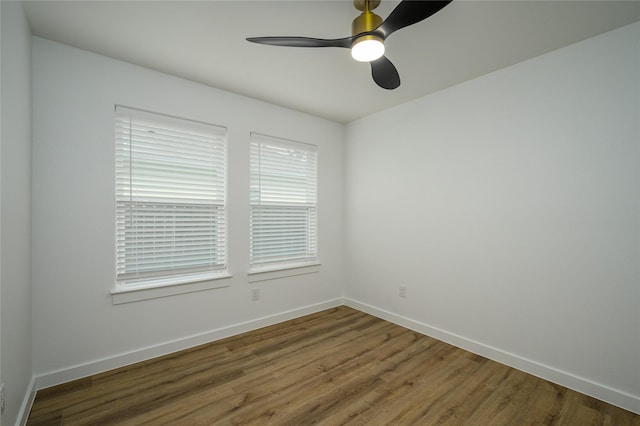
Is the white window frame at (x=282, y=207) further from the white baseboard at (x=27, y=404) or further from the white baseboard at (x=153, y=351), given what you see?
the white baseboard at (x=27, y=404)

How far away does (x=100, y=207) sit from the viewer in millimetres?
2381

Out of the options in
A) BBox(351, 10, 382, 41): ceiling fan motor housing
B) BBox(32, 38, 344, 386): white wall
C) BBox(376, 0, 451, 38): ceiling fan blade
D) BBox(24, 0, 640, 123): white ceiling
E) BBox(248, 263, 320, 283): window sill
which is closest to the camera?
BBox(376, 0, 451, 38): ceiling fan blade

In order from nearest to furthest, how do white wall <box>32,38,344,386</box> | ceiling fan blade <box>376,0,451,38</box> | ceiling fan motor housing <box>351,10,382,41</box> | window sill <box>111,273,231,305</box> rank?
ceiling fan blade <box>376,0,451,38</box> → ceiling fan motor housing <box>351,10,382,41</box> → white wall <box>32,38,344,386</box> → window sill <box>111,273,231,305</box>

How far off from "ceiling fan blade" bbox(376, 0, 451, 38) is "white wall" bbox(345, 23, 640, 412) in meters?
1.48

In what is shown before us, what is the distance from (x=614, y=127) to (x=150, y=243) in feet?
12.1

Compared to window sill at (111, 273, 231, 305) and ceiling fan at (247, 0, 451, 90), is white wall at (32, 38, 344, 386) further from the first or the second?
ceiling fan at (247, 0, 451, 90)

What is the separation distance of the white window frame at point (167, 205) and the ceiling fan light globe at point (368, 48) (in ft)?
5.81

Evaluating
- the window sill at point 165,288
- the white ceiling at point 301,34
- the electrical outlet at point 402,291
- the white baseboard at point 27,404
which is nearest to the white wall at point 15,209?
the white baseboard at point 27,404

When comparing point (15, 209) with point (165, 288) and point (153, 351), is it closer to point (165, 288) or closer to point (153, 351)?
point (165, 288)

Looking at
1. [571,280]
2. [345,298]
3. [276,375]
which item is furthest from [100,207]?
[571,280]

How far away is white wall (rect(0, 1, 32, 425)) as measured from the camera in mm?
1491

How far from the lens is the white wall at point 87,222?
7.11 feet

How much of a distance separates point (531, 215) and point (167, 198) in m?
3.14

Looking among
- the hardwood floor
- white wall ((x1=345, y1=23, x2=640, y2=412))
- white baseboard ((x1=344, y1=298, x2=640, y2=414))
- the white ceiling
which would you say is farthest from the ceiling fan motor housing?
white baseboard ((x1=344, y1=298, x2=640, y2=414))
